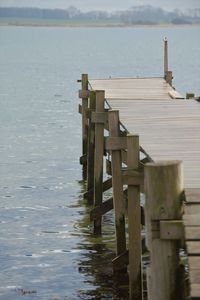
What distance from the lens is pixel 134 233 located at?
10.9m

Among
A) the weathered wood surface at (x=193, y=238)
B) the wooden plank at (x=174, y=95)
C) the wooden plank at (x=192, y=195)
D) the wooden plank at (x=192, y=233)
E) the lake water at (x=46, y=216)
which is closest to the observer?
the weathered wood surface at (x=193, y=238)

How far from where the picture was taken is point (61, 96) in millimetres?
50844

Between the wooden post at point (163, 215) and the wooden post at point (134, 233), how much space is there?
3.74 m

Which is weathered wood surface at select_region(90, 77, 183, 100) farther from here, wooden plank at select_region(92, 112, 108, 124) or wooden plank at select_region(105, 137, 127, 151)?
wooden plank at select_region(105, 137, 127, 151)

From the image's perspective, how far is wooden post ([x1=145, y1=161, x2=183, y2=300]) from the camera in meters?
6.99

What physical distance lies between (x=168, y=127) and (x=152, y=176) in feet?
22.4

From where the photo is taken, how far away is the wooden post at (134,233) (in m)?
10.9

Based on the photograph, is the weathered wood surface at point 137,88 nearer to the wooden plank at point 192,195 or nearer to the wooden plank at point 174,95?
the wooden plank at point 174,95

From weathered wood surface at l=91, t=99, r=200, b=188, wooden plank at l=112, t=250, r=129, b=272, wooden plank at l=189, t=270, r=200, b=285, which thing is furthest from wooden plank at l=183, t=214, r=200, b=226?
wooden plank at l=112, t=250, r=129, b=272

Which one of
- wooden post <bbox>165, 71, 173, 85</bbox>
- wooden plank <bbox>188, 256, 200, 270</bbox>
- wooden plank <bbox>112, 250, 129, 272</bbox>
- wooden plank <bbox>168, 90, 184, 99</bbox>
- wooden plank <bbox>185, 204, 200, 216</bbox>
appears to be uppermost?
wooden plank <bbox>185, 204, 200, 216</bbox>

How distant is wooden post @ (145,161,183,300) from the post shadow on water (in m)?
5.18

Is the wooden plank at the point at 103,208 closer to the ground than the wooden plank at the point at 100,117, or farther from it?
closer to the ground

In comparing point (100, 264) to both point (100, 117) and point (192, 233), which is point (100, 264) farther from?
point (192, 233)

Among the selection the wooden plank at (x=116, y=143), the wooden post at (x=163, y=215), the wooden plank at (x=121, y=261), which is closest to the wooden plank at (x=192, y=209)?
the wooden post at (x=163, y=215)
